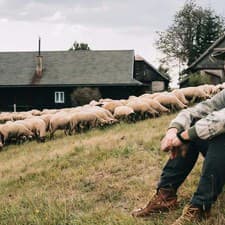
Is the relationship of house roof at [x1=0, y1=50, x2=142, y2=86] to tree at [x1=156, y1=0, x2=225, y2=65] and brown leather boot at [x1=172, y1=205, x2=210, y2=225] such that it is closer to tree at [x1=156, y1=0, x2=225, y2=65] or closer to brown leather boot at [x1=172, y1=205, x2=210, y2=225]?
tree at [x1=156, y1=0, x2=225, y2=65]

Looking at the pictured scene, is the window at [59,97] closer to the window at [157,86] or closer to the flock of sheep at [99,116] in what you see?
the window at [157,86]

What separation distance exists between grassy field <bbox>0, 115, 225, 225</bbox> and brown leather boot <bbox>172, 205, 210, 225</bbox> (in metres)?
0.09

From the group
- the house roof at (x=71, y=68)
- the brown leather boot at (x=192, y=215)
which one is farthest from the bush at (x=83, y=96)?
the brown leather boot at (x=192, y=215)

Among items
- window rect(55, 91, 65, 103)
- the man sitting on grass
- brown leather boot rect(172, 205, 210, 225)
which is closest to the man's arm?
the man sitting on grass

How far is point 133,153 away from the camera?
22.5 ft

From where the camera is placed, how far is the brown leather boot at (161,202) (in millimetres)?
4238

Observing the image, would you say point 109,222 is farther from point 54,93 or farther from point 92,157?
point 54,93

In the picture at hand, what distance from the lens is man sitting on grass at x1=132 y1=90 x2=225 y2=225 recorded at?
3699 mm

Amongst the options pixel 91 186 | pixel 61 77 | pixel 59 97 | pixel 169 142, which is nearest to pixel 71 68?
pixel 61 77

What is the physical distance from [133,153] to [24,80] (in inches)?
1374

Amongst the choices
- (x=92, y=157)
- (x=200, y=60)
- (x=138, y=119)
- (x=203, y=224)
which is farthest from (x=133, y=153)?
(x=200, y=60)

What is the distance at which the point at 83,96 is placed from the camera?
120ft

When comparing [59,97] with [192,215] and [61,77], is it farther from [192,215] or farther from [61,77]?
[192,215]

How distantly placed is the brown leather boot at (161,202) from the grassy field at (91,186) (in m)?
0.06
